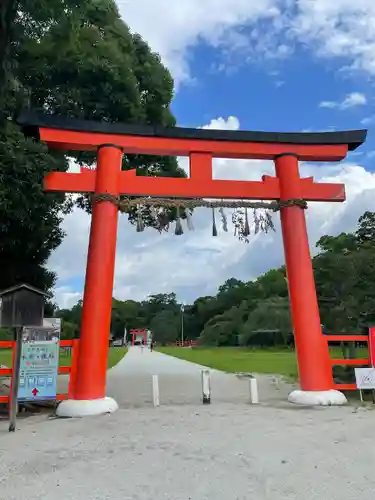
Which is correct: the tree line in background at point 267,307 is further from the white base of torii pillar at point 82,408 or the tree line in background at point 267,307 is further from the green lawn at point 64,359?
the white base of torii pillar at point 82,408

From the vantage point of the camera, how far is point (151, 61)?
12773mm

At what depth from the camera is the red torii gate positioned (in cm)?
796

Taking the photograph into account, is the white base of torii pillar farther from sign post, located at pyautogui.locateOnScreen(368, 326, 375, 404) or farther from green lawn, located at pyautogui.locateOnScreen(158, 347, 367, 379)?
green lawn, located at pyautogui.locateOnScreen(158, 347, 367, 379)

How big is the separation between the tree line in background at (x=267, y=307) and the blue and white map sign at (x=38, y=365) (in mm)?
7188

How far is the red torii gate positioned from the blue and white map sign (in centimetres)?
43

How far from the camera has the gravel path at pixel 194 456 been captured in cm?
383

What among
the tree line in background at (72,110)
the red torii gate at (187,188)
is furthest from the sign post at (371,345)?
the tree line in background at (72,110)

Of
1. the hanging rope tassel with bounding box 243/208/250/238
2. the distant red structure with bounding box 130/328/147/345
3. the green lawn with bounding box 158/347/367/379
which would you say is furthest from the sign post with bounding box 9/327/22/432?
the distant red structure with bounding box 130/328/147/345

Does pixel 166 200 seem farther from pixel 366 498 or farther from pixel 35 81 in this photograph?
pixel 366 498

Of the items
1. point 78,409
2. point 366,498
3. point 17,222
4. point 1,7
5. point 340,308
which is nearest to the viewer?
point 366,498

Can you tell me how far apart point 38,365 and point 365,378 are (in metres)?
6.05

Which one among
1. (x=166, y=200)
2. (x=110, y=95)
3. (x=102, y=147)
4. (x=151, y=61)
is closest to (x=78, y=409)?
(x=166, y=200)

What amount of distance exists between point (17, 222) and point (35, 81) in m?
4.06

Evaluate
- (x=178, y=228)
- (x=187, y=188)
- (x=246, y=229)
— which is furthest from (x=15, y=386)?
(x=246, y=229)
